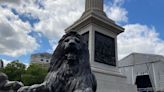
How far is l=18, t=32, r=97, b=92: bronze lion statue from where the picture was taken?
3399mm

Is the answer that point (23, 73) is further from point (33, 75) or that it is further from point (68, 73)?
point (68, 73)

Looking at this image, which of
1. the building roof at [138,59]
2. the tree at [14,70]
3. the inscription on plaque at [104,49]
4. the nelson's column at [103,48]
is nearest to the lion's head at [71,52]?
the nelson's column at [103,48]

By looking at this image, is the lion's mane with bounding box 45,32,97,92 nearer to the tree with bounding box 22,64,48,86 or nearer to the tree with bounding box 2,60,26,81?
the tree with bounding box 22,64,48,86

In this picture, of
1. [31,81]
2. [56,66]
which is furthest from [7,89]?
[31,81]

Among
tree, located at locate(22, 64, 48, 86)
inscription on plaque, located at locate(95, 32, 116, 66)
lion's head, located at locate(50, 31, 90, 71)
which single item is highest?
inscription on plaque, located at locate(95, 32, 116, 66)

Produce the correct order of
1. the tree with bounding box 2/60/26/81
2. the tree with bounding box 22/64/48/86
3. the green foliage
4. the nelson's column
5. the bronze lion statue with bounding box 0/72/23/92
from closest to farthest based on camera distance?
1. the bronze lion statue with bounding box 0/72/23/92
2. the nelson's column
3. the tree with bounding box 22/64/48/86
4. the green foliage
5. the tree with bounding box 2/60/26/81

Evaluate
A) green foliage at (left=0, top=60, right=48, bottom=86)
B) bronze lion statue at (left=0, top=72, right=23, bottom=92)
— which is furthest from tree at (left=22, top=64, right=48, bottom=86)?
bronze lion statue at (left=0, top=72, right=23, bottom=92)

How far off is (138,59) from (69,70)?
30.6 metres

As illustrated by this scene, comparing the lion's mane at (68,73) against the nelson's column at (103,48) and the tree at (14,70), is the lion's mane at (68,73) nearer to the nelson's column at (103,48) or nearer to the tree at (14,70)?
the nelson's column at (103,48)

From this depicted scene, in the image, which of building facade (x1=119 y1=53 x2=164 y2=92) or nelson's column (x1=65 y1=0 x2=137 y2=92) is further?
building facade (x1=119 y1=53 x2=164 y2=92)

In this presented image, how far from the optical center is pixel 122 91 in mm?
11938

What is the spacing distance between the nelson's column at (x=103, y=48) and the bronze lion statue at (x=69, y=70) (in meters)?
7.56

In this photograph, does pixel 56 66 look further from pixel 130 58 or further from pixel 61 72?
pixel 130 58

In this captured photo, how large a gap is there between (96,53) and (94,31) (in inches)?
51.1
